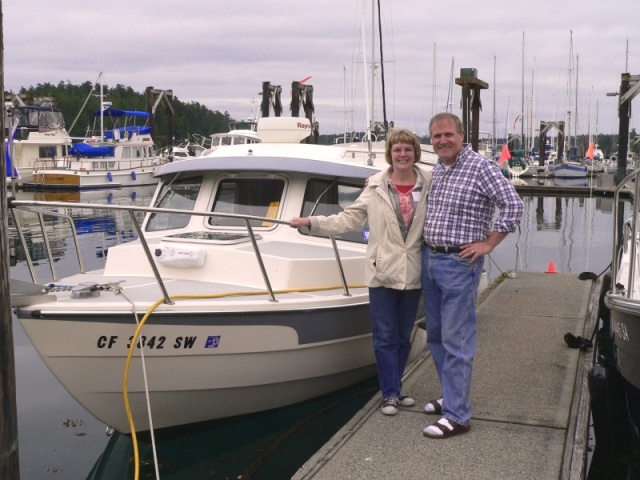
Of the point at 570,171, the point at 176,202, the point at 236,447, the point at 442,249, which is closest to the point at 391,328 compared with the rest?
the point at 442,249

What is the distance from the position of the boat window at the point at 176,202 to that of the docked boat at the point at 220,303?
0.04ft

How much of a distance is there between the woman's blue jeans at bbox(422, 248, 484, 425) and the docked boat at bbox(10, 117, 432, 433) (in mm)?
1304

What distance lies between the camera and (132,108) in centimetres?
8694

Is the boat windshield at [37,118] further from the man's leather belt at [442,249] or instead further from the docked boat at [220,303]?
the man's leather belt at [442,249]

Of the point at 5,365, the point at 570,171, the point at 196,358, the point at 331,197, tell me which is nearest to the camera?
the point at 5,365

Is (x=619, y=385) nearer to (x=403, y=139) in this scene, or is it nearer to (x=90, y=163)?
(x=403, y=139)

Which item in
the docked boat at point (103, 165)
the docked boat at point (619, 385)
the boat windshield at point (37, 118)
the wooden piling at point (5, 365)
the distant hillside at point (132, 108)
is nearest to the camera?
the wooden piling at point (5, 365)

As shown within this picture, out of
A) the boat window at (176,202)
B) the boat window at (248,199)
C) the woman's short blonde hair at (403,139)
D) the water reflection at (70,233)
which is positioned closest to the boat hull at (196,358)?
the boat window at (248,199)

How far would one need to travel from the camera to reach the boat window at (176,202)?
7168mm

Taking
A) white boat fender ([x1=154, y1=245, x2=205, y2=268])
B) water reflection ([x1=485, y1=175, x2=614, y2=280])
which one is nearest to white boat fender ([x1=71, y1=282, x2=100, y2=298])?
white boat fender ([x1=154, y1=245, x2=205, y2=268])

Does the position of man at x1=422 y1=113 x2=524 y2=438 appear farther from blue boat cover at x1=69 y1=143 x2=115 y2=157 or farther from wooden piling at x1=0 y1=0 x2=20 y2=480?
blue boat cover at x1=69 y1=143 x2=115 y2=157

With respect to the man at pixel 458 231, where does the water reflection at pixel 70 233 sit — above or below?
below

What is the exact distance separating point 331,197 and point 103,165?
31.3 metres

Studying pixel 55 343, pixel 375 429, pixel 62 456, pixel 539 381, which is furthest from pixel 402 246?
pixel 62 456
